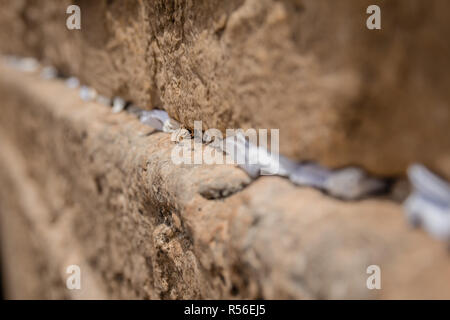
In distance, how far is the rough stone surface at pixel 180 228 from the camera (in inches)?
17.8

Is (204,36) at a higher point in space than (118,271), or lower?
higher

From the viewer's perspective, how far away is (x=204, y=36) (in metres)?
0.72

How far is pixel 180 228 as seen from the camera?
0.75 m

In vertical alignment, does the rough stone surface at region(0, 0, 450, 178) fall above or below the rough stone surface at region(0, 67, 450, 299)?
above

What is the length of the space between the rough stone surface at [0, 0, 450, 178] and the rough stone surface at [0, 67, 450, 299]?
8 centimetres

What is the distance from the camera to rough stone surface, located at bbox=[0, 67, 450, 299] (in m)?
0.45

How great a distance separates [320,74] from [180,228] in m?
0.41

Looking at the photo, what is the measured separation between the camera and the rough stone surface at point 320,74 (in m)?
0.44

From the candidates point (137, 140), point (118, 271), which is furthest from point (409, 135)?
point (118, 271)

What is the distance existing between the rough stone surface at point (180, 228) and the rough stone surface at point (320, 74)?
83mm

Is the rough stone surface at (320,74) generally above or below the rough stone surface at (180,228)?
above

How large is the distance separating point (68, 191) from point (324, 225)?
1175 mm
